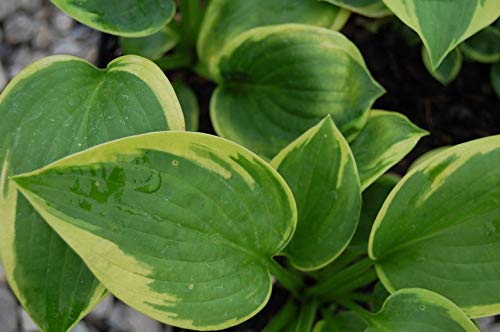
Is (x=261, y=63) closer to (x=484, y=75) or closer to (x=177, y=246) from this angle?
(x=177, y=246)

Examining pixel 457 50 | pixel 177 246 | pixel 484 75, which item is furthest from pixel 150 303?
pixel 484 75

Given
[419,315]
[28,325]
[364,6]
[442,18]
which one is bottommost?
[28,325]

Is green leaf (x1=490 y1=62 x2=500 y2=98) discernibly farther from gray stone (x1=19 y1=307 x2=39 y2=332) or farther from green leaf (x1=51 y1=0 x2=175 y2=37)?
gray stone (x1=19 y1=307 x2=39 y2=332)

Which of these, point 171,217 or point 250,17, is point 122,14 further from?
point 171,217

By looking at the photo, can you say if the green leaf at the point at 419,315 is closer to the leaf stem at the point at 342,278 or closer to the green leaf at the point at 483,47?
the leaf stem at the point at 342,278

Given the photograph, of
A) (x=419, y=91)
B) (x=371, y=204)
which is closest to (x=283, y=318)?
(x=371, y=204)

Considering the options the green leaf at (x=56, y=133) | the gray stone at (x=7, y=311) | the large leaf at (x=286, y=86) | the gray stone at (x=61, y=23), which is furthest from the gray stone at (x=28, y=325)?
the gray stone at (x=61, y=23)

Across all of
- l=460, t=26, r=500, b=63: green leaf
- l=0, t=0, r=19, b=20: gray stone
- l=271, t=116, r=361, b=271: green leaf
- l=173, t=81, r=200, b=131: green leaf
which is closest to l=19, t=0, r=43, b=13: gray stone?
l=0, t=0, r=19, b=20: gray stone
